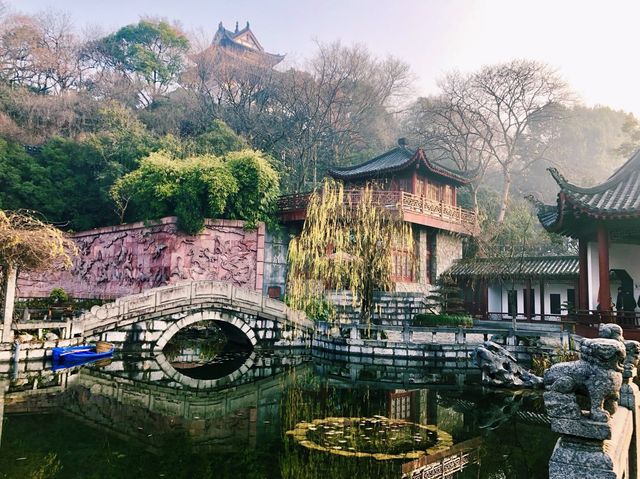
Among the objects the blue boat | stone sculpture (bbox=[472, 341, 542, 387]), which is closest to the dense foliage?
the blue boat

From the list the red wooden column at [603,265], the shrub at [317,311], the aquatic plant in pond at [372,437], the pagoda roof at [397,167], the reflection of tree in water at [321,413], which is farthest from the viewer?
the pagoda roof at [397,167]

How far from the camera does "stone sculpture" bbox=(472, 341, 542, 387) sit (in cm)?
1113

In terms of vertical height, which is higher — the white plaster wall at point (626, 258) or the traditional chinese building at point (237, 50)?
the traditional chinese building at point (237, 50)

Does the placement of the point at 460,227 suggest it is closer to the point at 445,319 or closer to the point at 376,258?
the point at 445,319

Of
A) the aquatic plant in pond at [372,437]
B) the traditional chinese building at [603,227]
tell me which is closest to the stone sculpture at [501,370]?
the traditional chinese building at [603,227]

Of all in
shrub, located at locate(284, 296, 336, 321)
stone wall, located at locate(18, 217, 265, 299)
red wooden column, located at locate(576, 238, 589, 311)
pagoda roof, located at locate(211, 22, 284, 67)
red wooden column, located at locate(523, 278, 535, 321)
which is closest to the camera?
red wooden column, located at locate(576, 238, 589, 311)

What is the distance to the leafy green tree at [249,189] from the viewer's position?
19.5 m

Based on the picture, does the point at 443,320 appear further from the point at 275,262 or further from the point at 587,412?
the point at 587,412

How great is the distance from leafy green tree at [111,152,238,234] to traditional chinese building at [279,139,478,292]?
2.94 metres

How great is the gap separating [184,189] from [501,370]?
41.2 ft

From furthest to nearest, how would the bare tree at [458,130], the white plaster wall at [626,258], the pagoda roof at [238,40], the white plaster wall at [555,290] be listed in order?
the pagoda roof at [238,40] → the bare tree at [458,130] → the white plaster wall at [555,290] → the white plaster wall at [626,258]

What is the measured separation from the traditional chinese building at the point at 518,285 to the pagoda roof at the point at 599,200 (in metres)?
7.63

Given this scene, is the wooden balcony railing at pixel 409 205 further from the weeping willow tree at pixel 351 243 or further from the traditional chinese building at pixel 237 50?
the traditional chinese building at pixel 237 50

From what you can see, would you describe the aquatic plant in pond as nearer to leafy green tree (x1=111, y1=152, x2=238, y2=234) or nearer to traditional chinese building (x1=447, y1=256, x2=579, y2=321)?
leafy green tree (x1=111, y1=152, x2=238, y2=234)
